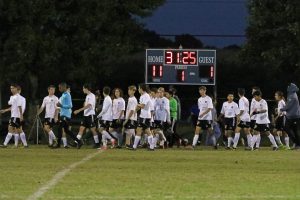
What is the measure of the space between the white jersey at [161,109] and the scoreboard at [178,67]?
304 inches

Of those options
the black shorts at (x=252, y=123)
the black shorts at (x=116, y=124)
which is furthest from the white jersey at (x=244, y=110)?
the black shorts at (x=116, y=124)

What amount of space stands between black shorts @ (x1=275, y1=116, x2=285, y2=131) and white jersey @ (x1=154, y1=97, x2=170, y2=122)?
12.4ft

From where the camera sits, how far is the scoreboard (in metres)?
32.9

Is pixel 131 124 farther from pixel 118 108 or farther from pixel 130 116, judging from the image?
pixel 118 108

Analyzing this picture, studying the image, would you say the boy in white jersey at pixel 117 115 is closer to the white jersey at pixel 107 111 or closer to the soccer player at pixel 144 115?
the white jersey at pixel 107 111

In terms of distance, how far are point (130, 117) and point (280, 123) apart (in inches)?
208

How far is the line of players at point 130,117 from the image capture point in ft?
79.3

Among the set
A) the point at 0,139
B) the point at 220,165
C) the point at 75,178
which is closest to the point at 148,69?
the point at 0,139

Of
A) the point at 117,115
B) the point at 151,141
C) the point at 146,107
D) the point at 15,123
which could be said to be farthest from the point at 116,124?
the point at 15,123

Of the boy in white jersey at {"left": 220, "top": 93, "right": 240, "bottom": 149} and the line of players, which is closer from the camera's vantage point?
the line of players

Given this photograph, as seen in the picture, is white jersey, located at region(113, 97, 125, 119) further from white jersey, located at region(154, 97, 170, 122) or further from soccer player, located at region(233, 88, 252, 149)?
soccer player, located at region(233, 88, 252, 149)

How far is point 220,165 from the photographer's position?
1653 cm

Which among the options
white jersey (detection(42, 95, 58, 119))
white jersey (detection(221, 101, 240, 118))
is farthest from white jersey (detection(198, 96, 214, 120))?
white jersey (detection(42, 95, 58, 119))

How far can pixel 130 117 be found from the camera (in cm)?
2447
